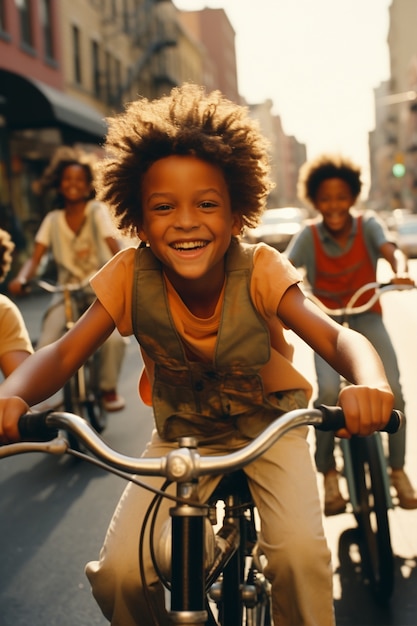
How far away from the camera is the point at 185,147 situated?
2.76 metres

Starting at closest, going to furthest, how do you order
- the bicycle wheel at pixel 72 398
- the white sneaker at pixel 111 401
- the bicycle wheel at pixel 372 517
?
the bicycle wheel at pixel 372 517 < the bicycle wheel at pixel 72 398 < the white sneaker at pixel 111 401

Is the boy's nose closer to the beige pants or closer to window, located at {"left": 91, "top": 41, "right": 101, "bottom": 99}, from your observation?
the beige pants

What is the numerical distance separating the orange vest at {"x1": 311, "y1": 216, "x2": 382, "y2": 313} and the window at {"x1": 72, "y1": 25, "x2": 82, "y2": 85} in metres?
28.3

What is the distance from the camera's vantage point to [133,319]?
9.31 ft

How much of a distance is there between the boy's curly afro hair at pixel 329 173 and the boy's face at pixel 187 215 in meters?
2.91

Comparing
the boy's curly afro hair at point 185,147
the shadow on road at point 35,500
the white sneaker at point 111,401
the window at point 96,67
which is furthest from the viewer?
the window at point 96,67

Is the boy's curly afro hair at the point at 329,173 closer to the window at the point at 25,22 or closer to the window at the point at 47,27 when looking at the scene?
the window at the point at 25,22

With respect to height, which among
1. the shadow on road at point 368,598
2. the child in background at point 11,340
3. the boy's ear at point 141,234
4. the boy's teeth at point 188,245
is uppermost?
the boy's ear at point 141,234

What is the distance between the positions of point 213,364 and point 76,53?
103 ft

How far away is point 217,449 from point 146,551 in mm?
509

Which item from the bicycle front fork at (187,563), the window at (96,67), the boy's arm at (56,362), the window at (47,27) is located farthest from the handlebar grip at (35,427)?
the window at (96,67)

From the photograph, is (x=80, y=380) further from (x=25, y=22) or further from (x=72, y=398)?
(x=25, y=22)

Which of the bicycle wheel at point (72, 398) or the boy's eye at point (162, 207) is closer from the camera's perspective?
the boy's eye at point (162, 207)

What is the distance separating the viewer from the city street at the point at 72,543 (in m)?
4.13
